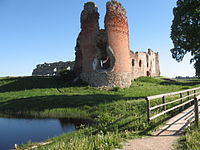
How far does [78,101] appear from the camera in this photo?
49.7 feet

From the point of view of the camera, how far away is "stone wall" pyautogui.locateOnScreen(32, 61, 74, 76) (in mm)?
44612

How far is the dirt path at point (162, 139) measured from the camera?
5.53 meters

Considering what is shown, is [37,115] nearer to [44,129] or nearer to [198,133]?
[44,129]

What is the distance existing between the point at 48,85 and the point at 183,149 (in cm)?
2136

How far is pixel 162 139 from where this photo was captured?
6176mm

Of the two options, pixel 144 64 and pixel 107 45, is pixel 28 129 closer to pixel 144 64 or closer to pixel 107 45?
pixel 107 45

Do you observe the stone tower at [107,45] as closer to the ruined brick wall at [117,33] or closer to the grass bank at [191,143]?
the ruined brick wall at [117,33]

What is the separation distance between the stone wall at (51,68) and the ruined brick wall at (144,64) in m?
13.4

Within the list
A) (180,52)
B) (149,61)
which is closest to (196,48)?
(180,52)

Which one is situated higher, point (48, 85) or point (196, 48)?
point (196, 48)

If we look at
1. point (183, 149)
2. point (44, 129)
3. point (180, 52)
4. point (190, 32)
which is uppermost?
point (190, 32)

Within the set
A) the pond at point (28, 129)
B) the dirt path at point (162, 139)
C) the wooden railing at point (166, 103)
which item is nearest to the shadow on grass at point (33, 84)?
the pond at point (28, 129)

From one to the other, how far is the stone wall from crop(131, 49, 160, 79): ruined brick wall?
13438 mm

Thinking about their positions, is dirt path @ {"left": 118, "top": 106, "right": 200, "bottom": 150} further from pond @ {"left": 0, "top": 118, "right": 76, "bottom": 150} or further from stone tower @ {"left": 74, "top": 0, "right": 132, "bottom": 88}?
stone tower @ {"left": 74, "top": 0, "right": 132, "bottom": 88}
